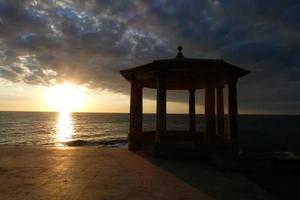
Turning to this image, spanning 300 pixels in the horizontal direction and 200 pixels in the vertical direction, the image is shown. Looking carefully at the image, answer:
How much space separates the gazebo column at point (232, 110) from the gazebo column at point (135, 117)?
4793mm

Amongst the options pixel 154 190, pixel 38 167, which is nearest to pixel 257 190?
pixel 154 190

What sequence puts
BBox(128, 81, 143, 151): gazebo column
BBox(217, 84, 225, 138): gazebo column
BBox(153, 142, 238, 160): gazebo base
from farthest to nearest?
BBox(217, 84, 225, 138): gazebo column
BBox(128, 81, 143, 151): gazebo column
BBox(153, 142, 238, 160): gazebo base

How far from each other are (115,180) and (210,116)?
579 centimetres

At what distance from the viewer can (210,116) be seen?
39.8ft

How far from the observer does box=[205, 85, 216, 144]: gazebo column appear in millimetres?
11922

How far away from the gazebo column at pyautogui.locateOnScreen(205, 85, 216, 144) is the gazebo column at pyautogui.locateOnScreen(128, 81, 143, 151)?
4.16 m

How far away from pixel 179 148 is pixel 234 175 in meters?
3.24

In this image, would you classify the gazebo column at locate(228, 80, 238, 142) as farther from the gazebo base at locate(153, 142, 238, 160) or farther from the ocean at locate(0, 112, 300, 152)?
the ocean at locate(0, 112, 300, 152)

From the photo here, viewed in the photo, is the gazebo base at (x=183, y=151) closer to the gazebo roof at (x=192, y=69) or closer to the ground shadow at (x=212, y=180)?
the ground shadow at (x=212, y=180)

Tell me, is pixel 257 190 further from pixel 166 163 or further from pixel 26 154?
pixel 26 154

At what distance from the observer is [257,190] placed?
716 cm

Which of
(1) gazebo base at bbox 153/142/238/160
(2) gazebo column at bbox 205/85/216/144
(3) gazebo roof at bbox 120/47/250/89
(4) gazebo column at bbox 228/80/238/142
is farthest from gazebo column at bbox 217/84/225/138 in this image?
(1) gazebo base at bbox 153/142/238/160

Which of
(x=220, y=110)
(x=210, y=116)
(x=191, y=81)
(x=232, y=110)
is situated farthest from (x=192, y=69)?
(x=220, y=110)

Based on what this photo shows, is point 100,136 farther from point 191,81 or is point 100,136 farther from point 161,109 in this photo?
point 161,109
